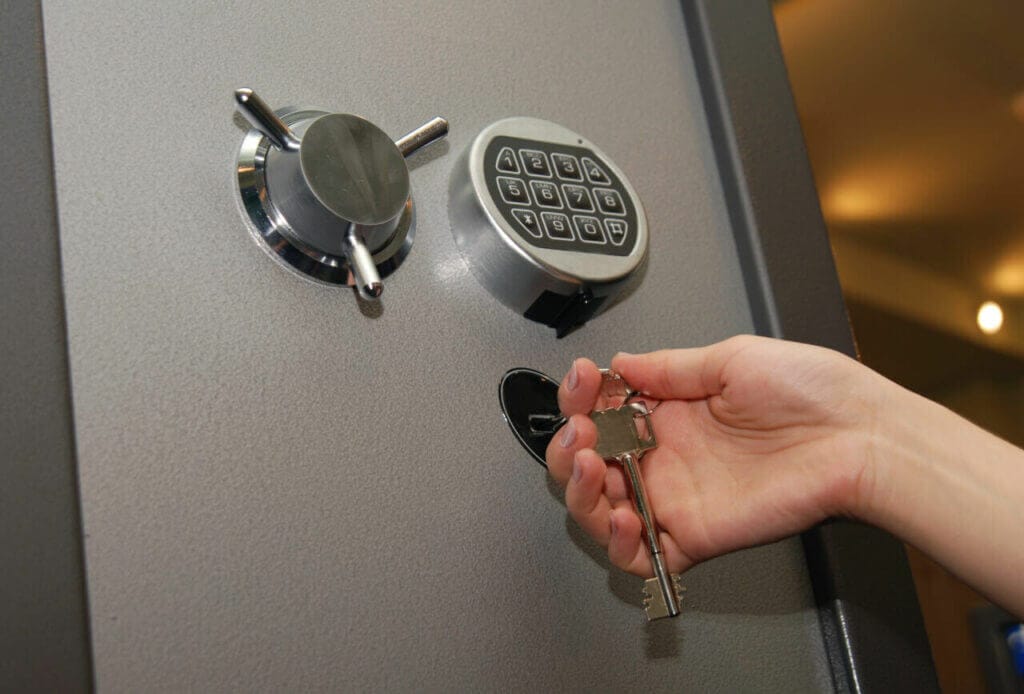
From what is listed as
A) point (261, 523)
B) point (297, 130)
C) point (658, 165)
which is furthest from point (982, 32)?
point (261, 523)

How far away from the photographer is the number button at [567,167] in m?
0.61

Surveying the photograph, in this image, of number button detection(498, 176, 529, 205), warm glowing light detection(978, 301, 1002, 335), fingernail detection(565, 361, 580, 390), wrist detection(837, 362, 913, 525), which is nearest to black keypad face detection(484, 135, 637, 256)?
number button detection(498, 176, 529, 205)

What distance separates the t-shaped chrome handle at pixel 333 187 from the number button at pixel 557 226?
11 cm

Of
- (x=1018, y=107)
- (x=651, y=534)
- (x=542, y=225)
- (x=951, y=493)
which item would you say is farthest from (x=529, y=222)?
(x=1018, y=107)

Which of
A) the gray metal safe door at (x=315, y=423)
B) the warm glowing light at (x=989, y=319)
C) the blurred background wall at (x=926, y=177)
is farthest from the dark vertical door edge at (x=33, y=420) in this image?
the warm glowing light at (x=989, y=319)

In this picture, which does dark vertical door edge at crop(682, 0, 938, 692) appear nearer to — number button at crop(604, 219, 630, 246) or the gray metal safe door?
the gray metal safe door

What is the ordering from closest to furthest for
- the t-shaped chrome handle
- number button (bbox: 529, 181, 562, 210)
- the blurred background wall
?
1. the t-shaped chrome handle
2. number button (bbox: 529, 181, 562, 210)
3. the blurred background wall

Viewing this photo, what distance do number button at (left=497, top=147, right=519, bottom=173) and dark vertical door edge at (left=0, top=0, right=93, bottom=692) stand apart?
29cm

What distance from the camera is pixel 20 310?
0.41 meters

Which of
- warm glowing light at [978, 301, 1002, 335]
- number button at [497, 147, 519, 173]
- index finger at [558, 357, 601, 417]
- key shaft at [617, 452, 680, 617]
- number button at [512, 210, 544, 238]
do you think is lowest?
key shaft at [617, 452, 680, 617]

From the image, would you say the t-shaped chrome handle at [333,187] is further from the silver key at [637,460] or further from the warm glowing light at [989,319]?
the warm glowing light at [989,319]

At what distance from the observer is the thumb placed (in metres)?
0.58

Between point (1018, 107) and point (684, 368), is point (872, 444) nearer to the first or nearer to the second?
point (684, 368)

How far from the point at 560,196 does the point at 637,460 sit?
0.68 feet
